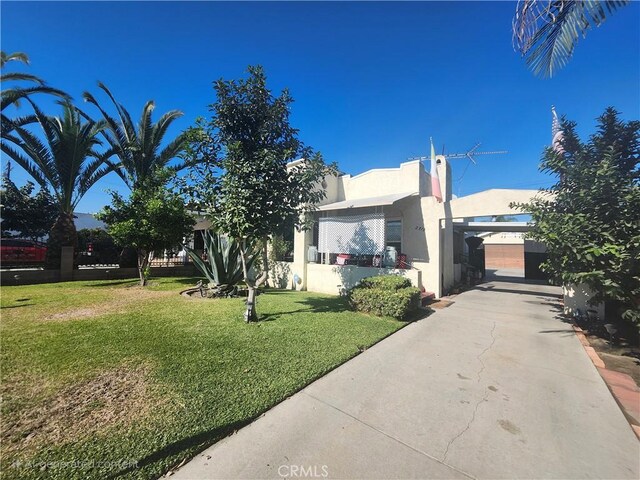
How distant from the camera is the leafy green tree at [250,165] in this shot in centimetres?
639

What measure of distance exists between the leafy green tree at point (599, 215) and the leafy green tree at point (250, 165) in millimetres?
5964

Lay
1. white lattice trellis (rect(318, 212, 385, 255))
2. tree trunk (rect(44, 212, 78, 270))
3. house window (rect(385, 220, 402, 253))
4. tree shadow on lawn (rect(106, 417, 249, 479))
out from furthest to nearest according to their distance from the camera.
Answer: house window (rect(385, 220, 402, 253)) < tree trunk (rect(44, 212, 78, 270)) < white lattice trellis (rect(318, 212, 385, 255)) < tree shadow on lawn (rect(106, 417, 249, 479))

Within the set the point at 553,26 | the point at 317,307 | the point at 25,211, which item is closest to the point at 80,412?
the point at 317,307

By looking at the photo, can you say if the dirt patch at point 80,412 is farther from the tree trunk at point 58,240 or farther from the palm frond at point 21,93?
the palm frond at point 21,93

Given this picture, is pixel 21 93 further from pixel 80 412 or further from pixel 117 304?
pixel 80 412

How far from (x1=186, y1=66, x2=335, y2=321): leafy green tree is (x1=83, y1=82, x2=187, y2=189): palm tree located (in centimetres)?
790

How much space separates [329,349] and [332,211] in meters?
8.31

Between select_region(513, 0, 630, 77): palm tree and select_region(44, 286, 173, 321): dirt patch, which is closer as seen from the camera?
select_region(513, 0, 630, 77): palm tree

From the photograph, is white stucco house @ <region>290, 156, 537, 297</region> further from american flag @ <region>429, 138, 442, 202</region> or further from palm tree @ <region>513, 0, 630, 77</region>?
palm tree @ <region>513, 0, 630, 77</region>

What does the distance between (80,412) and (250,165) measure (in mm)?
5076

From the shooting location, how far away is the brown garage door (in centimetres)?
3090

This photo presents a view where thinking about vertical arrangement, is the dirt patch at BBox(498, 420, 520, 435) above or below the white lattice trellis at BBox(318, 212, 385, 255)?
below

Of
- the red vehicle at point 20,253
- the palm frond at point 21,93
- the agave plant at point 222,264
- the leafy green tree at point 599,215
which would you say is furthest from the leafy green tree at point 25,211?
the leafy green tree at point 599,215

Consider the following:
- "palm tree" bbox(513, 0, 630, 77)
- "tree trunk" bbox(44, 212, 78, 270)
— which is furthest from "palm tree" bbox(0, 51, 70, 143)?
"palm tree" bbox(513, 0, 630, 77)
